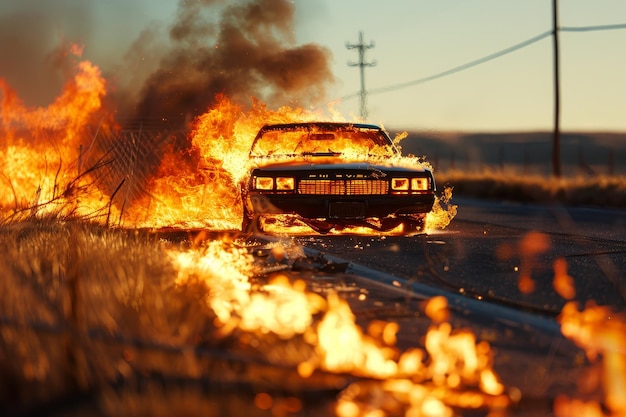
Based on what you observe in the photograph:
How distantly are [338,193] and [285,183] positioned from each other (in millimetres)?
661

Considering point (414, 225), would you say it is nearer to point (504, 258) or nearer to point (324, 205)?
point (324, 205)

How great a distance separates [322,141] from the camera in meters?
15.3

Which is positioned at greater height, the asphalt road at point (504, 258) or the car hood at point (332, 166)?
the car hood at point (332, 166)

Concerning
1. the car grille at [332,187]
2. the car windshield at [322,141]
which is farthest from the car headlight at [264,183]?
the car windshield at [322,141]

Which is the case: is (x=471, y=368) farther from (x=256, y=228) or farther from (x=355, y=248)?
(x=256, y=228)

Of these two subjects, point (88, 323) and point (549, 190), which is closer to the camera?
point (88, 323)

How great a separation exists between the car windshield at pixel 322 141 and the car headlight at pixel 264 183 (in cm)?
105

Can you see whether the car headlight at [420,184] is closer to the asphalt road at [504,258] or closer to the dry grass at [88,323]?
the asphalt road at [504,258]

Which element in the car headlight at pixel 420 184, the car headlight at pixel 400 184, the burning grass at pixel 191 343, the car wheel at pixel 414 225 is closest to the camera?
the burning grass at pixel 191 343

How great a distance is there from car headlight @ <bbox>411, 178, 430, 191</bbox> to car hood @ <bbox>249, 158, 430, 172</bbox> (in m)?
0.13

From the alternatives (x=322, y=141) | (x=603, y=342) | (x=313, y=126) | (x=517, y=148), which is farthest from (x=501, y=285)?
(x=517, y=148)

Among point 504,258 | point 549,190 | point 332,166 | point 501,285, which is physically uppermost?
point 332,166

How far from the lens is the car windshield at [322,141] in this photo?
15.0 m

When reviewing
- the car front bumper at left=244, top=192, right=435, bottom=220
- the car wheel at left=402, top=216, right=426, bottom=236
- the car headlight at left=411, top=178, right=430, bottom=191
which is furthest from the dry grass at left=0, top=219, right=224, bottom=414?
the car wheel at left=402, top=216, right=426, bottom=236
